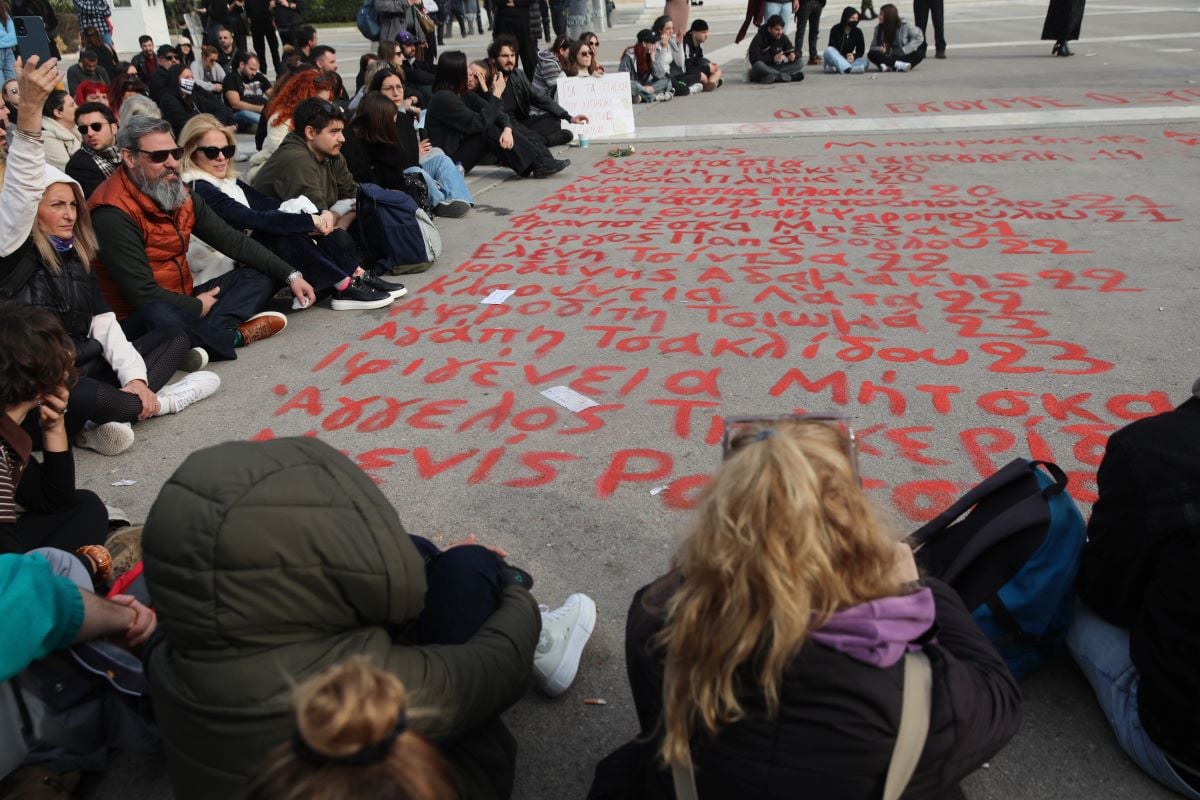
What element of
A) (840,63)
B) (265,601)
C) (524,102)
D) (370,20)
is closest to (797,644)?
(265,601)

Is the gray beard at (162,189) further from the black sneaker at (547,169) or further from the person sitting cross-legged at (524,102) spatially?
the person sitting cross-legged at (524,102)

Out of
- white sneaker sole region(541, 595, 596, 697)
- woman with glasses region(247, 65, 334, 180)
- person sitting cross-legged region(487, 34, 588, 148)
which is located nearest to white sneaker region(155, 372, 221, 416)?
white sneaker sole region(541, 595, 596, 697)

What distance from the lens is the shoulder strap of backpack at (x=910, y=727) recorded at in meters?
1.52

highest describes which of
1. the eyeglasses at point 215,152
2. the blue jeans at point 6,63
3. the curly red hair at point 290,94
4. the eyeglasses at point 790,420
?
the blue jeans at point 6,63

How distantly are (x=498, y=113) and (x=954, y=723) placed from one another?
7581 mm

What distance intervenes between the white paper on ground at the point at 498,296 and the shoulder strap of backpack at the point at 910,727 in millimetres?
4062

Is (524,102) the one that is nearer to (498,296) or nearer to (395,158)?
(395,158)

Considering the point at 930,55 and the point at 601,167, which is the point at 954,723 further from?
the point at 930,55

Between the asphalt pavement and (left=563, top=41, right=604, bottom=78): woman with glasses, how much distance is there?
124 inches

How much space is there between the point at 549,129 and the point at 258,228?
4793mm

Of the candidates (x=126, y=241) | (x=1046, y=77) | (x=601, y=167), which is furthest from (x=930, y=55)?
(x=126, y=241)

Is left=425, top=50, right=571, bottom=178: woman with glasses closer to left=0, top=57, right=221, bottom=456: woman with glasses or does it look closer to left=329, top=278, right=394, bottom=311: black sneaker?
left=329, top=278, right=394, bottom=311: black sneaker

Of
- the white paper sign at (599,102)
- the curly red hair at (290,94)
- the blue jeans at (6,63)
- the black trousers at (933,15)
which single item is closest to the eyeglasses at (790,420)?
the curly red hair at (290,94)

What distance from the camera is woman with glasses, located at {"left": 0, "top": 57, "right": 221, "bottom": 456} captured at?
3.83 m
